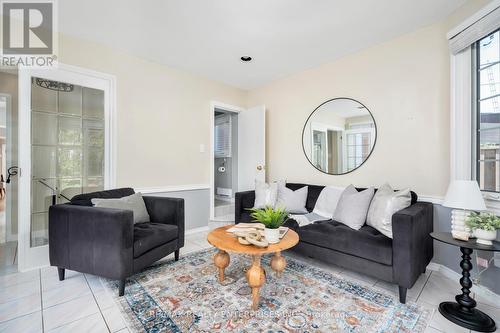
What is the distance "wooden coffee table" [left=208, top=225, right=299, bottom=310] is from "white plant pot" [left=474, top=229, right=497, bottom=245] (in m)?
1.28

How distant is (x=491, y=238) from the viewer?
1571mm

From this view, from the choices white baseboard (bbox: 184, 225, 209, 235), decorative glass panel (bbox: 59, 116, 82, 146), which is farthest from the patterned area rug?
decorative glass panel (bbox: 59, 116, 82, 146)

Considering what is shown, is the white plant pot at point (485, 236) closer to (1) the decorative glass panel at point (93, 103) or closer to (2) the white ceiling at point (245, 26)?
(2) the white ceiling at point (245, 26)

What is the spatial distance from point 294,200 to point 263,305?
159cm

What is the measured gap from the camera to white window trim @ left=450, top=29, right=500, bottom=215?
2.10 m

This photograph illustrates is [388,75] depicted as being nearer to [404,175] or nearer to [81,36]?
[404,175]

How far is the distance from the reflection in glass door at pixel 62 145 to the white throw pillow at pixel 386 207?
319cm

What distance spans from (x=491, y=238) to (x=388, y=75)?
6.37 feet

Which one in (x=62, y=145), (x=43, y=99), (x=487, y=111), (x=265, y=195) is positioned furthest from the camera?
Answer: (x=265, y=195)

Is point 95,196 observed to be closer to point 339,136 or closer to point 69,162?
point 69,162

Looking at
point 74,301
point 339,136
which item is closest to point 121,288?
point 74,301

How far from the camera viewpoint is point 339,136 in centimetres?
317

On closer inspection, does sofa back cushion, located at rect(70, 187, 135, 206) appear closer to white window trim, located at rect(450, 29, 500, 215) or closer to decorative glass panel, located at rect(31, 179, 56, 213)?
decorative glass panel, located at rect(31, 179, 56, 213)

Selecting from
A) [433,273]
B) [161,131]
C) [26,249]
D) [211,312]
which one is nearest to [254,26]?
[161,131]
